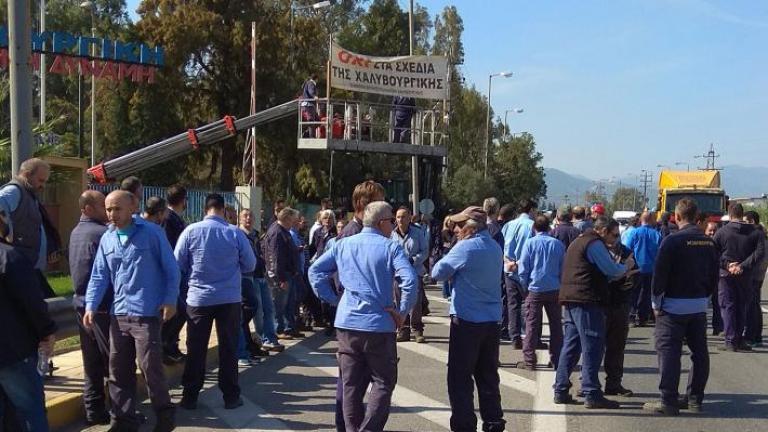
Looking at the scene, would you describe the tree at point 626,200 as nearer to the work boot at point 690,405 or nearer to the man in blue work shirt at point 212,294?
the work boot at point 690,405

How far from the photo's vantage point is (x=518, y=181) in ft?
186

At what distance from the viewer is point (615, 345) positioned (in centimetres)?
793

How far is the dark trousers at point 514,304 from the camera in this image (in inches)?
399

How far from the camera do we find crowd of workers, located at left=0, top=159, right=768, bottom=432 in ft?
17.9

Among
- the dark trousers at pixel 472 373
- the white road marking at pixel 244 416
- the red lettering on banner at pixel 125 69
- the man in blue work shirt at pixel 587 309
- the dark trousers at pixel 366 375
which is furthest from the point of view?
the red lettering on banner at pixel 125 69

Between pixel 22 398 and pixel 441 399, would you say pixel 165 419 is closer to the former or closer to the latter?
pixel 22 398

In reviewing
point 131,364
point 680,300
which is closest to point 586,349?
point 680,300

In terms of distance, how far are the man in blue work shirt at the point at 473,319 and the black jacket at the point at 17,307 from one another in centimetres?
289

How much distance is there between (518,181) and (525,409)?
50.3m

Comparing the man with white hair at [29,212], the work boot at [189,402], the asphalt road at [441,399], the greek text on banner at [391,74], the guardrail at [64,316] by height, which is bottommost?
the asphalt road at [441,399]

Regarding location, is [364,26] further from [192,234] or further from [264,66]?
[192,234]

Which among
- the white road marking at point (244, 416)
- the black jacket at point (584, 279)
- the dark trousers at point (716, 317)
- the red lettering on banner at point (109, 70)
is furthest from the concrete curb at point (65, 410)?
the red lettering on banner at point (109, 70)

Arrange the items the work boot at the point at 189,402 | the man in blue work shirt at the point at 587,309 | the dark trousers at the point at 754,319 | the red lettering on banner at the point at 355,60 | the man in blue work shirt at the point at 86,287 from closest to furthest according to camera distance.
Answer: the man in blue work shirt at the point at 86,287 < the work boot at the point at 189,402 < the man in blue work shirt at the point at 587,309 < the dark trousers at the point at 754,319 < the red lettering on banner at the point at 355,60

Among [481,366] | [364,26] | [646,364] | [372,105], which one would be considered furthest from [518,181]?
[481,366]
